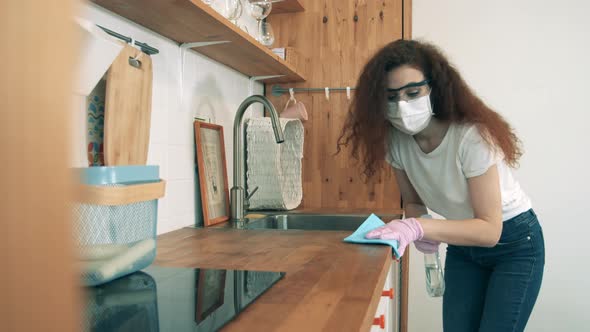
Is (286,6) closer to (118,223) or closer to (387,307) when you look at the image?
(387,307)

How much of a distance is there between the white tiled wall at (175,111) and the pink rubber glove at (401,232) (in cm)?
62

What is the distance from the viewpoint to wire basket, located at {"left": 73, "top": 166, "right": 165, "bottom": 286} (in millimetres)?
625

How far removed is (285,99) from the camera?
2375 mm

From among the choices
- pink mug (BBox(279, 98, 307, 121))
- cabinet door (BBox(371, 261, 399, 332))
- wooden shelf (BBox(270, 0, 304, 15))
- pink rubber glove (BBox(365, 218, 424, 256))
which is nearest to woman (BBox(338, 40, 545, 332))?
pink rubber glove (BBox(365, 218, 424, 256))

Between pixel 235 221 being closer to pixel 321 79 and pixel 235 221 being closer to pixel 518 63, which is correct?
pixel 321 79

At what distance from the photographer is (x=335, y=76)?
92.0 inches

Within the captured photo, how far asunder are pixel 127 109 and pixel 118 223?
1.43 ft

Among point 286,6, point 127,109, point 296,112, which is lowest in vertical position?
point 127,109

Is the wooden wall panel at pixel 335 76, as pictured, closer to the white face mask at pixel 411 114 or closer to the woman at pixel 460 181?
the woman at pixel 460 181

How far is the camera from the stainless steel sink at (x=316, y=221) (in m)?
1.86

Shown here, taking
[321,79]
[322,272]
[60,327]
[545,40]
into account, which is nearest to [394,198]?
[321,79]

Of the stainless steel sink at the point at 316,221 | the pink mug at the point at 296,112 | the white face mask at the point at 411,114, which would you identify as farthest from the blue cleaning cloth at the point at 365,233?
the pink mug at the point at 296,112

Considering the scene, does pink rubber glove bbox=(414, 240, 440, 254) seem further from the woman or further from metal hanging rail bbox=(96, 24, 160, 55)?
metal hanging rail bbox=(96, 24, 160, 55)

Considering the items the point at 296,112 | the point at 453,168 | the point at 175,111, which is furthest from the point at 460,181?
the point at 296,112
